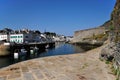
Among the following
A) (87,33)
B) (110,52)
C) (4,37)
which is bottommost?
(110,52)

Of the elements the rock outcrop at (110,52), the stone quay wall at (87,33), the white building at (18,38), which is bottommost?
the rock outcrop at (110,52)

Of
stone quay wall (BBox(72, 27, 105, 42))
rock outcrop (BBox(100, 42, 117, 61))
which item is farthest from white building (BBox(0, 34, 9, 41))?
rock outcrop (BBox(100, 42, 117, 61))

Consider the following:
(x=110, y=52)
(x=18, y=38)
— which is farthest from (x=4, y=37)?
(x=110, y=52)

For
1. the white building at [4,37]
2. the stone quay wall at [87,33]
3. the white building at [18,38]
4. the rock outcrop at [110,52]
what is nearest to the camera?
the rock outcrop at [110,52]

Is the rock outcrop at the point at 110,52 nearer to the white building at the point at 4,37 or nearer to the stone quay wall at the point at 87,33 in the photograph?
the white building at the point at 4,37

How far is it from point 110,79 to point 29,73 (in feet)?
9.52

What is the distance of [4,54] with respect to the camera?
50156 mm

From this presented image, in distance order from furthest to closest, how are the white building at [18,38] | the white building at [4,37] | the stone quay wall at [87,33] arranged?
the stone quay wall at [87,33] → the white building at [4,37] → the white building at [18,38]

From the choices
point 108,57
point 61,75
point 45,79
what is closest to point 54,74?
point 61,75

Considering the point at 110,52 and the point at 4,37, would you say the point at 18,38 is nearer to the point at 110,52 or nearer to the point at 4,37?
the point at 4,37

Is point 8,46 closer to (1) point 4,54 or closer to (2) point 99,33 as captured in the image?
(1) point 4,54

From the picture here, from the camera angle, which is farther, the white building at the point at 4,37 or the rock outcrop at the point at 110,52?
the white building at the point at 4,37

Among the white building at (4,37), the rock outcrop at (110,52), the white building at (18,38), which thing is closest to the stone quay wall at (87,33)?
the white building at (18,38)

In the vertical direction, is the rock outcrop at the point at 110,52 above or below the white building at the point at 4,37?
below
